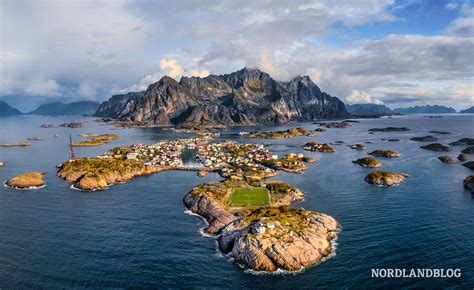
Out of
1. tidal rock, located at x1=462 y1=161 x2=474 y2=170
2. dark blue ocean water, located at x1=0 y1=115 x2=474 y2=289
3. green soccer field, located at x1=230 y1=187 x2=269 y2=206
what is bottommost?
dark blue ocean water, located at x1=0 y1=115 x2=474 y2=289

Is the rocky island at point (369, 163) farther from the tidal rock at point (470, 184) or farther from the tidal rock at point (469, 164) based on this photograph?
the tidal rock at point (470, 184)

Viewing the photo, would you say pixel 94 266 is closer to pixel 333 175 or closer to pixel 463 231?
pixel 463 231

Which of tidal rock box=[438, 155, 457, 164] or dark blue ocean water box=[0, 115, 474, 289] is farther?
tidal rock box=[438, 155, 457, 164]

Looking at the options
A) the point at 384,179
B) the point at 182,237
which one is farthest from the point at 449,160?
the point at 182,237

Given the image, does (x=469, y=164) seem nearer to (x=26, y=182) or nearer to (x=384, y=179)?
(x=384, y=179)

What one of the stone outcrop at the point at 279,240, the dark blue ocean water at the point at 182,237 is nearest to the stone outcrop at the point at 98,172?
the dark blue ocean water at the point at 182,237

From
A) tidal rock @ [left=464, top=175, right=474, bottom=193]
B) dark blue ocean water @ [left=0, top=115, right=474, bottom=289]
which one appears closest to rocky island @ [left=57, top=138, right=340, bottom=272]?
dark blue ocean water @ [left=0, top=115, right=474, bottom=289]

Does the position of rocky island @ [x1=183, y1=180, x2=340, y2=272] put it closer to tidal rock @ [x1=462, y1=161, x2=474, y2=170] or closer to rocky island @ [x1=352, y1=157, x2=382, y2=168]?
rocky island @ [x1=352, y1=157, x2=382, y2=168]
